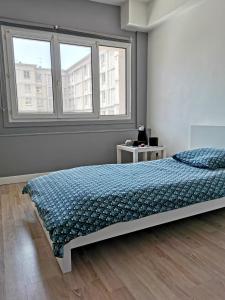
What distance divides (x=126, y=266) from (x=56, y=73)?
9.59 ft

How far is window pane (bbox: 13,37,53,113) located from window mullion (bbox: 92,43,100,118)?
2.30ft

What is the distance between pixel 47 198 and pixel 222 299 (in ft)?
4.18

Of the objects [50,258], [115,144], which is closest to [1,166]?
[115,144]

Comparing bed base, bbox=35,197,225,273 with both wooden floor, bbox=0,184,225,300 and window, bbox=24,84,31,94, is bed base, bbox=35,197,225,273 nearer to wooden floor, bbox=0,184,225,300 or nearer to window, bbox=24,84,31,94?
wooden floor, bbox=0,184,225,300

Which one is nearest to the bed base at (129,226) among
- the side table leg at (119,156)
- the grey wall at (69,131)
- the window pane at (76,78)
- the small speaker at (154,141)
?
the small speaker at (154,141)

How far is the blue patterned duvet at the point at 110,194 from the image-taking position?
1488 millimetres

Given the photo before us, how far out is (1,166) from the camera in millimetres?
3273

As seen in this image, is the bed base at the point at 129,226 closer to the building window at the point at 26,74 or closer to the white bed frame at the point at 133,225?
the white bed frame at the point at 133,225

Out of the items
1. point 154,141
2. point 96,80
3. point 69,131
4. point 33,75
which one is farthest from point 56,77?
point 154,141

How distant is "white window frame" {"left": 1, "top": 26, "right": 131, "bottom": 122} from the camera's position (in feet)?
10.5

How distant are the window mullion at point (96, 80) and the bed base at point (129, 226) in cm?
240

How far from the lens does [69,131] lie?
3.65 metres

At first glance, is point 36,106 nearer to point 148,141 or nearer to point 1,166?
point 1,166

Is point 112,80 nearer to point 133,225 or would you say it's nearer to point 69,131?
point 69,131
